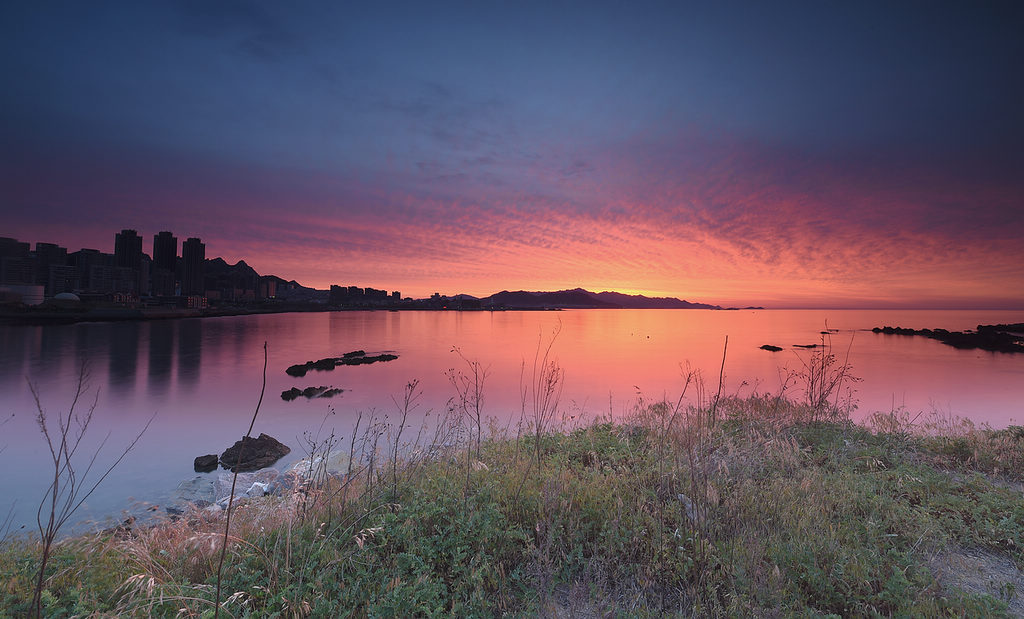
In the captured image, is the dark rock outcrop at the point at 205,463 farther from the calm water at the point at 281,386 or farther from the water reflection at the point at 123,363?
the water reflection at the point at 123,363

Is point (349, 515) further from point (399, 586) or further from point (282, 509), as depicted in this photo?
point (399, 586)

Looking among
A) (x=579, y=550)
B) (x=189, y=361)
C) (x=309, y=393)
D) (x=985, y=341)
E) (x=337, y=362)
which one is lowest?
(x=189, y=361)

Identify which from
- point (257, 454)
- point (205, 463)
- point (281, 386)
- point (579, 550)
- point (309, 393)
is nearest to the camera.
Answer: point (579, 550)

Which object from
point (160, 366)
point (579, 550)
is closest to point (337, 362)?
point (160, 366)

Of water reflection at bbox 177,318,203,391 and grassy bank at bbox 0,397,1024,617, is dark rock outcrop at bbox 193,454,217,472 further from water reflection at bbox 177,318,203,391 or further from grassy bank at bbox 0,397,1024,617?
water reflection at bbox 177,318,203,391

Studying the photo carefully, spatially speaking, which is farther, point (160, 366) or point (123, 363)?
point (123, 363)

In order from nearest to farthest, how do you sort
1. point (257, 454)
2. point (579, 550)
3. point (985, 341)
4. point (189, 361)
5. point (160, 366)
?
point (579, 550), point (257, 454), point (160, 366), point (189, 361), point (985, 341)

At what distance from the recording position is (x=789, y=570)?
4.07m

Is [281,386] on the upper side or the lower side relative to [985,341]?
lower

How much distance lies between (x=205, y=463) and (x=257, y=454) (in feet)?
4.19

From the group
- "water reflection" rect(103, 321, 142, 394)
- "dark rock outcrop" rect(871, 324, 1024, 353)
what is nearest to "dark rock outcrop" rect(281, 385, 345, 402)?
"water reflection" rect(103, 321, 142, 394)

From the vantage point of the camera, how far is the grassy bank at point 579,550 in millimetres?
3520

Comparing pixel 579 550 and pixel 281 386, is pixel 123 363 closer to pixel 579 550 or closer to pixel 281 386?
pixel 281 386

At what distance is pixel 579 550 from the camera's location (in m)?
4.15
